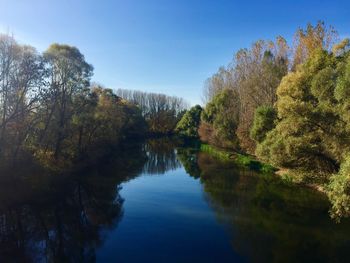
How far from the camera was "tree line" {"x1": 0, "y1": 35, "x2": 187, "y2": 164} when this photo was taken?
84.2 ft

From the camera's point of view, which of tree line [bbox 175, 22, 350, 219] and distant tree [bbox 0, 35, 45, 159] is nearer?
tree line [bbox 175, 22, 350, 219]

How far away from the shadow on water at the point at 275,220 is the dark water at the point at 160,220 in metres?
0.06

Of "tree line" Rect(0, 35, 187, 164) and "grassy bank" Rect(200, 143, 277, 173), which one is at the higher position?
"tree line" Rect(0, 35, 187, 164)

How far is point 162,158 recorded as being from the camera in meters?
51.8

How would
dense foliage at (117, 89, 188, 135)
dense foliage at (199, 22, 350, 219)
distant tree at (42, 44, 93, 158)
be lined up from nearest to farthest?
dense foliage at (199, 22, 350, 219) → distant tree at (42, 44, 93, 158) → dense foliage at (117, 89, 188, 135)

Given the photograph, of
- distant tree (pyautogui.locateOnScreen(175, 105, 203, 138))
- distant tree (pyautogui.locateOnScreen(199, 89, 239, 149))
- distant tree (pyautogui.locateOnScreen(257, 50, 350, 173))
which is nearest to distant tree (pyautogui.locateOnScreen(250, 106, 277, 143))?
distant tree (pyautogui.locateOnScreen(257, 50, 350, 173))

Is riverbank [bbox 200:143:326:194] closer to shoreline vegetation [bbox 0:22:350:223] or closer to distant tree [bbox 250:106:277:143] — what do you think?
shoreline vegetation [bbox 0:22:350:223]

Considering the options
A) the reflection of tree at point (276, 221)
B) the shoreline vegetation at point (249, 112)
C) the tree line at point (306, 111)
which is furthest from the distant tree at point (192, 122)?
the reflection of tree at point (276, 221)

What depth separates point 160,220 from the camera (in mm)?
19703

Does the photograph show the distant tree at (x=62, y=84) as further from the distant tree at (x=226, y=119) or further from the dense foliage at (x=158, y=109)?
the dense foliage at (x=158, y=109)

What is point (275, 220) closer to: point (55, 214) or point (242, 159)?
point (55, 214)

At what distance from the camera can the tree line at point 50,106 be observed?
84.2 feet

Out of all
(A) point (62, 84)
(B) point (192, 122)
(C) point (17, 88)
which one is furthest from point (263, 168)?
(B) point (192, 122)

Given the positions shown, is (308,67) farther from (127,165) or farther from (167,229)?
(127,165)
